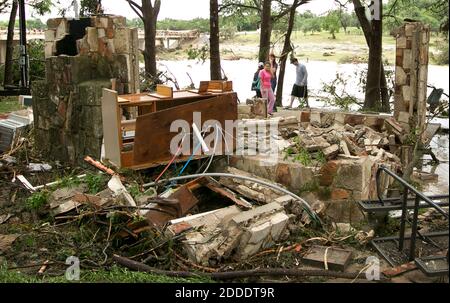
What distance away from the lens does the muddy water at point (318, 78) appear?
816 cm

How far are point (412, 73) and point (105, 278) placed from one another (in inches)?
340

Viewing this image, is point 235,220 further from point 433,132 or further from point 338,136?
point 433,132

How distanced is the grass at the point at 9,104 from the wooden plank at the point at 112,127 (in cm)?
833

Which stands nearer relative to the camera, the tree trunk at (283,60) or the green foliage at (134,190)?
the green foliage at (134,190)

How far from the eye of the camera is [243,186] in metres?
7.28

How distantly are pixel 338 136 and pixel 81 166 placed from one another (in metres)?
4.27

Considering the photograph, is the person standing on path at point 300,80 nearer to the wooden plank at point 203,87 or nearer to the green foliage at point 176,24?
the wooden plank at point 203,87

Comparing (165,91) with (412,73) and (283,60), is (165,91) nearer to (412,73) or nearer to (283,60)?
(412,73)

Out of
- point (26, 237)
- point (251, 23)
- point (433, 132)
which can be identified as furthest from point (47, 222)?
point (251, 23)

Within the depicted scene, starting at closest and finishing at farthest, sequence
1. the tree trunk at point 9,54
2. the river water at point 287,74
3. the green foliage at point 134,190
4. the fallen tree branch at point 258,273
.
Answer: the fallen tree branch at point 258,273
the green foliage at point 134,190
the river water at point 287,74
the tree trunk at point 9,54

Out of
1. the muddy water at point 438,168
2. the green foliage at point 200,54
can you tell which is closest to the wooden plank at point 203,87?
the muddy water at point 438,168

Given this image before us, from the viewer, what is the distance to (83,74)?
9438 millimetres

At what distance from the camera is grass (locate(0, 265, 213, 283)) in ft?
16.4

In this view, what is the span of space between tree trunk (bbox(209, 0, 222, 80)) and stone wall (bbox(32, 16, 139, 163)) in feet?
25.4
